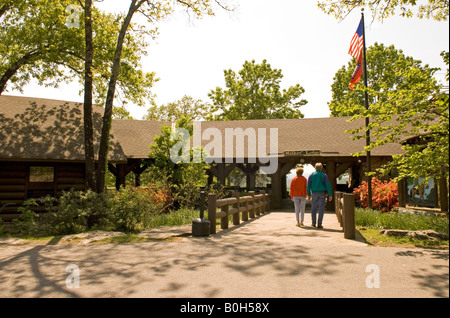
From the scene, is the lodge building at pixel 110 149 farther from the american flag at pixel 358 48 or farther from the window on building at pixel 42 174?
the american flag at pixel 358 48

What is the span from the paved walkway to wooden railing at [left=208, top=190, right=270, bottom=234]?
145cm

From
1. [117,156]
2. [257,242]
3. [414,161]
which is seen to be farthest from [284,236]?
[117,156]

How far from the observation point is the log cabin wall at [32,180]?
1534 cm

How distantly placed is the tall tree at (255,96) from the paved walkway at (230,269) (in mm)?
37832

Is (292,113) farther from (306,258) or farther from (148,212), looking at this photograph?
(306,258)

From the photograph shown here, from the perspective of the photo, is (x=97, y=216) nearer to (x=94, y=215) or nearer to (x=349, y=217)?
(x=94, y=215)

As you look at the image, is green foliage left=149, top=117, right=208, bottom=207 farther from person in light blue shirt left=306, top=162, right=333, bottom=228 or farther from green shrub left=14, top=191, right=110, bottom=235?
person in light blue shirt left=306, top=162, right=333, bottom=228

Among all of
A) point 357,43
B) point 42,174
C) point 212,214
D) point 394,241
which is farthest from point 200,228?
point 357,43

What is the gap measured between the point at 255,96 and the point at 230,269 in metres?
41.1

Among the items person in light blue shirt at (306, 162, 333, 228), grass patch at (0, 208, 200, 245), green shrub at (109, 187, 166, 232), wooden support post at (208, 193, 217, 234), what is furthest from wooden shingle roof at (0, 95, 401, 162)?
person in light blue shirt at (306, 162, 333, 228)

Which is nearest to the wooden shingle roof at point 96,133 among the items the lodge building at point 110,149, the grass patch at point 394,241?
the lodge building at point 110,149

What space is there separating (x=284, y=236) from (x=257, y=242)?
1064mm

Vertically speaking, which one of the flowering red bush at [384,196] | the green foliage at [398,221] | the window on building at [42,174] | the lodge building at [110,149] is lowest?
the green foliage at [398,221]
